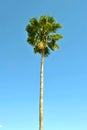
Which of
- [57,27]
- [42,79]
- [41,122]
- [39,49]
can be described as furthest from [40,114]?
[57,27]

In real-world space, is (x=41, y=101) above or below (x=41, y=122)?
above

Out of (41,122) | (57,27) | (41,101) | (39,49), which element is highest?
(57,27)

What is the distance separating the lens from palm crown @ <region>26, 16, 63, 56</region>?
117ft

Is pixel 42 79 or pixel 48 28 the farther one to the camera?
pixel 48 28

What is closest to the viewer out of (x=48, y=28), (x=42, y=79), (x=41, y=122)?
(x=41, y=122)

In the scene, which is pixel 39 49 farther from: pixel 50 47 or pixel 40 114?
pixel 40 114

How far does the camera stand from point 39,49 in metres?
36.2

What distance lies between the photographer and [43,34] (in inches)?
1407

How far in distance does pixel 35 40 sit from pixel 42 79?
5795 millimetres

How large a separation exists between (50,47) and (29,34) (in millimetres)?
2974

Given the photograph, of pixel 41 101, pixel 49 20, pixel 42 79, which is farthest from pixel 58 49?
pixel 41 101

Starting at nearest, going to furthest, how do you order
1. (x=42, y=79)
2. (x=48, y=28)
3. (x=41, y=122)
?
1. (x=41, y=122)
2. (x=42, y=79)
3. (x=48, y=28)

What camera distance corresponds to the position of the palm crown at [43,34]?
3559cm

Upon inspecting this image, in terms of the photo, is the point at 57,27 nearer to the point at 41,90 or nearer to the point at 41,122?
the point at 41,90
